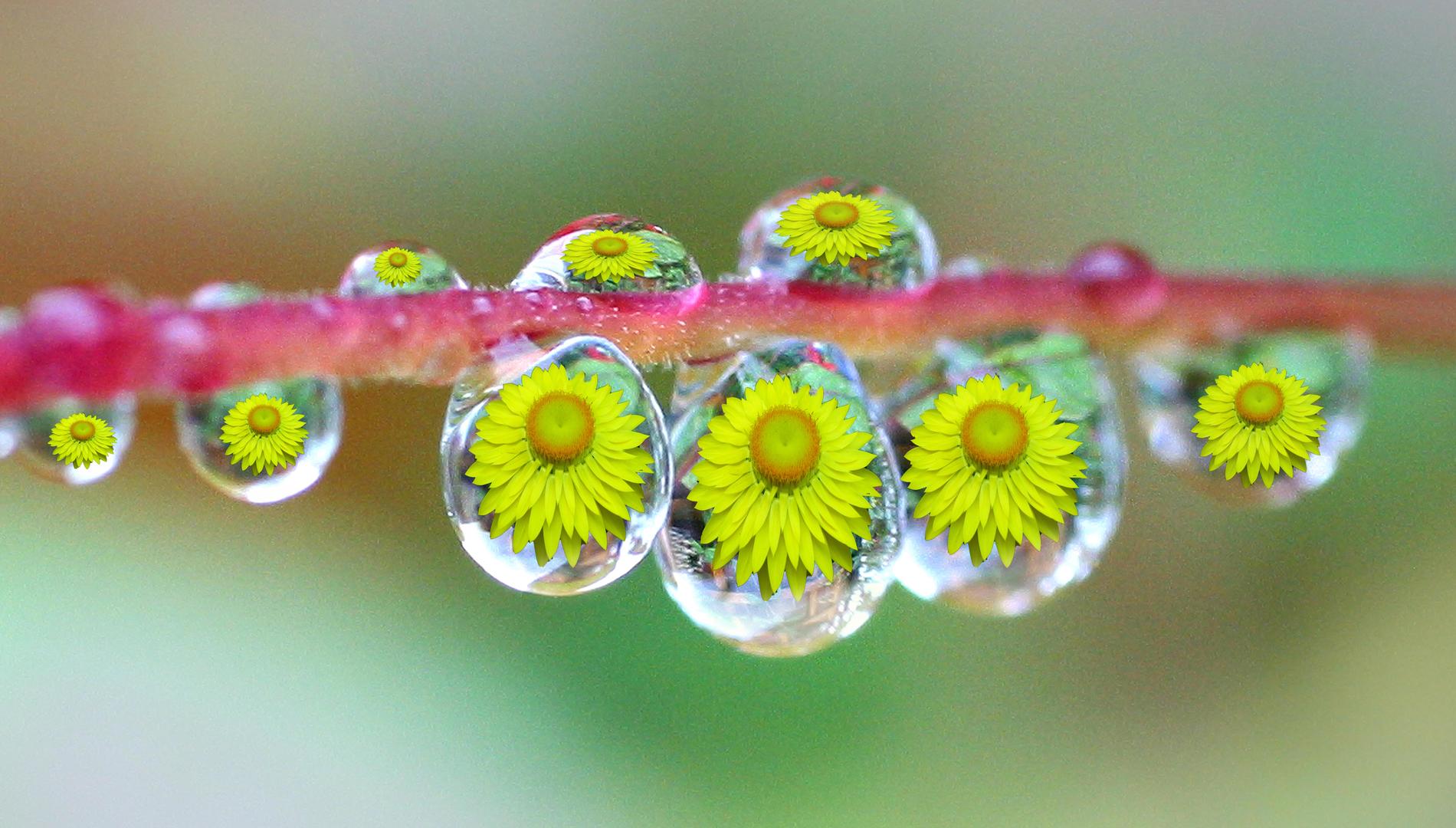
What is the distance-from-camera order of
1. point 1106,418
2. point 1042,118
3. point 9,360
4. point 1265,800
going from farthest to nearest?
point 1042,118
point 1265,800
point 1106,418
point 9,360

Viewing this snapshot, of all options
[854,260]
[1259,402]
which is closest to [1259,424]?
[1259,402]

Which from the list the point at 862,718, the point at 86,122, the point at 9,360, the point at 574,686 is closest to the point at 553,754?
the point at 574,686

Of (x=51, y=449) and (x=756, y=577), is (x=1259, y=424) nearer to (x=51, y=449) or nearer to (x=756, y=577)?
(x=756, y=577)

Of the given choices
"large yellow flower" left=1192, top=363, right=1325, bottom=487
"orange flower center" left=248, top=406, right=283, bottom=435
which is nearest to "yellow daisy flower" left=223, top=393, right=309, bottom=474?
"orange flower center" left=248, top=406, right=283, bottom=435

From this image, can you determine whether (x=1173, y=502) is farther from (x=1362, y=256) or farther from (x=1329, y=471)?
(x=1329, y=471)

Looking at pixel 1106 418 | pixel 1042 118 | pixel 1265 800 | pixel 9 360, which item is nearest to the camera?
pixel 9 360

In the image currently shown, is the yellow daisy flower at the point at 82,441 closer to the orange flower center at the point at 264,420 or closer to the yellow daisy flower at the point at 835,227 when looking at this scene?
the orange flower center at the point at 264,420

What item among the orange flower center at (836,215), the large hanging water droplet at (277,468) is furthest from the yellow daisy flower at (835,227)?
the large hanging water droplet at (277,468)
